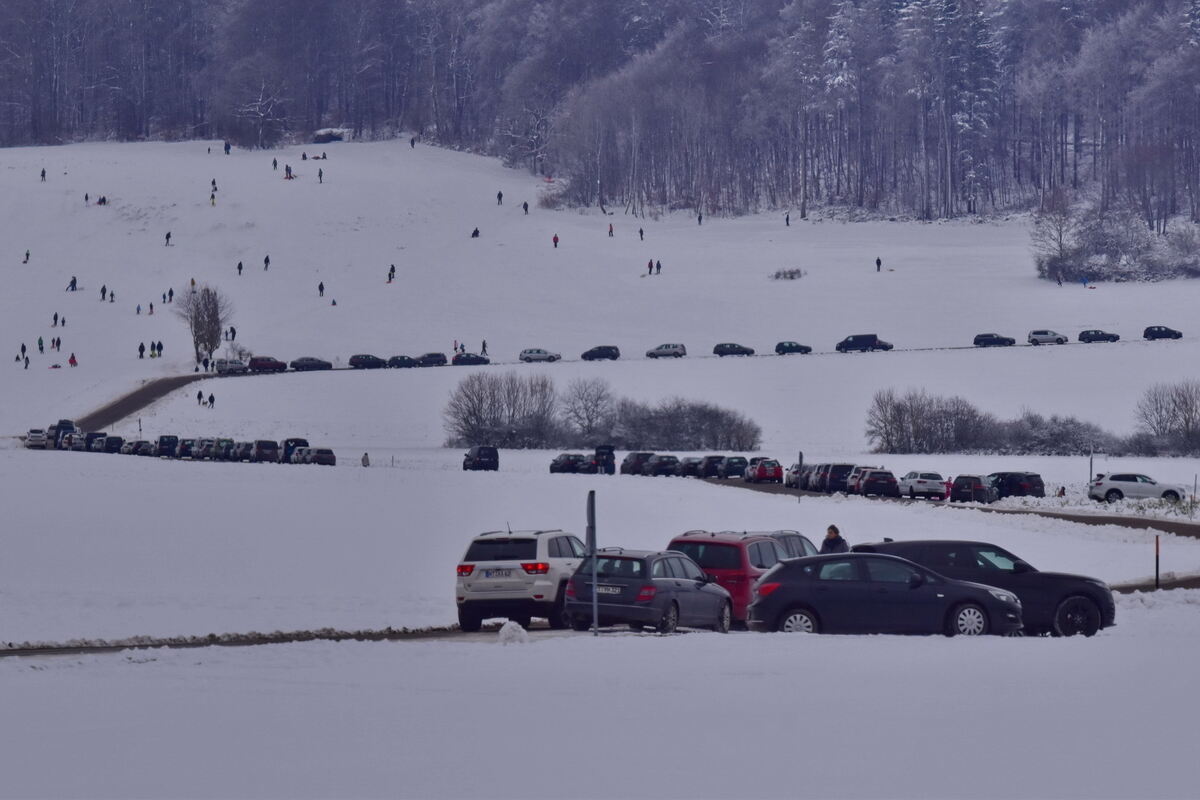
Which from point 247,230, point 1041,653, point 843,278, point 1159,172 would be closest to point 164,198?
point 247,230

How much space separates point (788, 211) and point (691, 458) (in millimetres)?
87383

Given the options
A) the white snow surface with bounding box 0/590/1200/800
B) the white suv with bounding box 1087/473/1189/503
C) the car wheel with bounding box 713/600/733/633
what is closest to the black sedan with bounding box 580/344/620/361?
the white suv with bounding box 1087/473/1189/503

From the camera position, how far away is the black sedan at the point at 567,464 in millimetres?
65875

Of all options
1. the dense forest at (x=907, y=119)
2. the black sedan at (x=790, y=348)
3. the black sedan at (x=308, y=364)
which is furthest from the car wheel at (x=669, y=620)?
the dense forest at (x=907, y=119)

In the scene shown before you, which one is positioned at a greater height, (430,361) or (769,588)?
(430,361)

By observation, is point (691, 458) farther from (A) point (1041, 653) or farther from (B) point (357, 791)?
(B) point (357, 791)

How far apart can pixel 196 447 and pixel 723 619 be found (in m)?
52.4

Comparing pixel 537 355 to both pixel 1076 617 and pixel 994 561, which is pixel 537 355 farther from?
pixel 1076 617

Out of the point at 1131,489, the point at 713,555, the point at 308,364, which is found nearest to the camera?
the point at 713,555

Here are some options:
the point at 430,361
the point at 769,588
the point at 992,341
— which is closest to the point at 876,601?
the point at 769,588

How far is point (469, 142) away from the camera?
632 ft

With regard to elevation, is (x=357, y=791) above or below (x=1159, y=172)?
below

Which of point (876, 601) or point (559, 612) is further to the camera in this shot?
point (559, 612)

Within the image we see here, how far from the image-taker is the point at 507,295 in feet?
395
